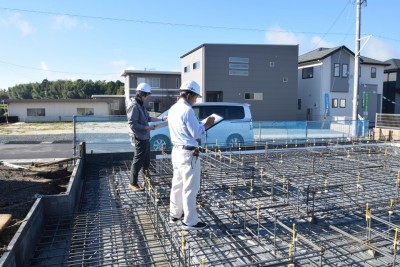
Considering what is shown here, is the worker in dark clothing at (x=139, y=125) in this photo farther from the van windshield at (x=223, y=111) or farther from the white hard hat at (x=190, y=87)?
the van windshield at (x=223, y=111)

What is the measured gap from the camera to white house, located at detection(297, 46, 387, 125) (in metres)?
21.8

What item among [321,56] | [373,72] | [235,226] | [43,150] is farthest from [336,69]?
[235,226]

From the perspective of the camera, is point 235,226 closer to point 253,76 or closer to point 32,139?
point 32,139

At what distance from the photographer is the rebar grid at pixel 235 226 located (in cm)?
268

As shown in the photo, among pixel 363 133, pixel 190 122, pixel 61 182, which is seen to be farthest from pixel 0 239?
pixel 363 133

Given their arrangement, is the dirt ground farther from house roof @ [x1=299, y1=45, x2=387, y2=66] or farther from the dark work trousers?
house roof @ [x1=299, y1=45, x2=387, y2=66]

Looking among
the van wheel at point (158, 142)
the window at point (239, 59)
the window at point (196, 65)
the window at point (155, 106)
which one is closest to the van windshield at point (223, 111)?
the van wheel at point (158, 142)

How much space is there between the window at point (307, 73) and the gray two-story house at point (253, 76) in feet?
7.44

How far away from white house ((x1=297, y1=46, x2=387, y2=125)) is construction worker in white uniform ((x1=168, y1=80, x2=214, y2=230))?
19361 millimetres

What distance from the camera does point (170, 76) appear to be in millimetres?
27422

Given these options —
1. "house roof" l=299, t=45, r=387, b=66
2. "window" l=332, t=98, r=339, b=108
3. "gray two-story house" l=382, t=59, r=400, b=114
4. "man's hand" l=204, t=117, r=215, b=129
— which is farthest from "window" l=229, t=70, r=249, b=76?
"man's hand" l=204, t=117, r=215, b=129

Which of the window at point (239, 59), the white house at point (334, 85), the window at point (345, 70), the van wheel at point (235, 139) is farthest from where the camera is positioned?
the window at point (345, 70)

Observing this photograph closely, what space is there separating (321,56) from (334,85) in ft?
7.32

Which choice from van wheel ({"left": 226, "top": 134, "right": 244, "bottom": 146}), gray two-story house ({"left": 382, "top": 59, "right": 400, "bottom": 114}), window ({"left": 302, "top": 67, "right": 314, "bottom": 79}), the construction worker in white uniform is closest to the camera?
the construction worker in white uniform
